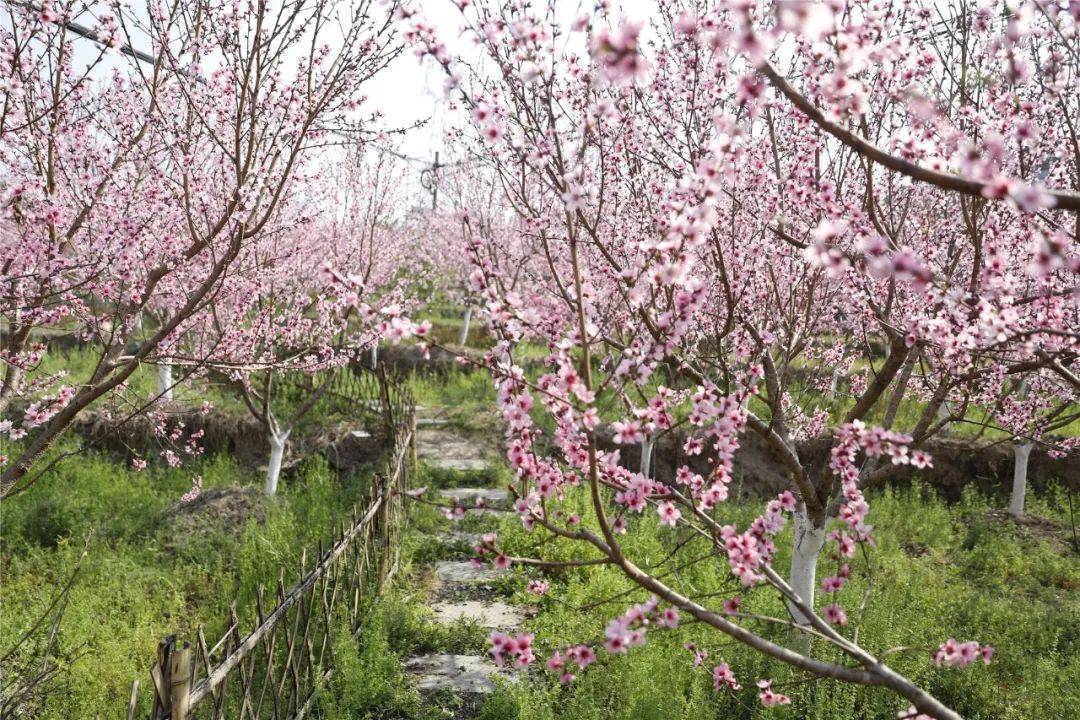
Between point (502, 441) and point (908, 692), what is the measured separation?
29.1ft

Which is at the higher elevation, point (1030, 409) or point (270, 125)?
point (270, 125)

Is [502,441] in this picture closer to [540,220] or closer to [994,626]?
[994,626]

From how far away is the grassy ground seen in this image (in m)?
5.61

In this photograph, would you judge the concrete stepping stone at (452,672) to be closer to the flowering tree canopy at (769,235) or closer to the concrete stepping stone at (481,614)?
the concrete stepping stone at (481,614)

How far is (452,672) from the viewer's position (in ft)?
16.0

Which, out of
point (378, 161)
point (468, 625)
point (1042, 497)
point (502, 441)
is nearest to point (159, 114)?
point (468, 625)

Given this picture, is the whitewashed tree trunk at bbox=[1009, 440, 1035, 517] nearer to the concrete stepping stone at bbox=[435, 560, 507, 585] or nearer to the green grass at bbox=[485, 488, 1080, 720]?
the green grass at bbox=[485, 488, 1080, 720]

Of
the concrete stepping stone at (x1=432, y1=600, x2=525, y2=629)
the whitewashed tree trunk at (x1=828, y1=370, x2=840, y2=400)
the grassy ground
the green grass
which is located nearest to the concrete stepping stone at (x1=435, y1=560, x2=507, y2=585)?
the green grass

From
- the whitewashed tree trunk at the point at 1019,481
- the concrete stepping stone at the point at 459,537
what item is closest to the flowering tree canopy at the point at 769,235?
the concrete stepping stone at the point at 459,537

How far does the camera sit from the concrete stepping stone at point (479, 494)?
829 centimetres

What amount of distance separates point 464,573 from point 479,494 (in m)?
1.86

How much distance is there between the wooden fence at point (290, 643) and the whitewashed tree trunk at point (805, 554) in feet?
9.04

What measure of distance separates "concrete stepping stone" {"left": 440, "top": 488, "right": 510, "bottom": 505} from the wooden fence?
100cm

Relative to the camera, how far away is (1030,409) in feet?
21.2
